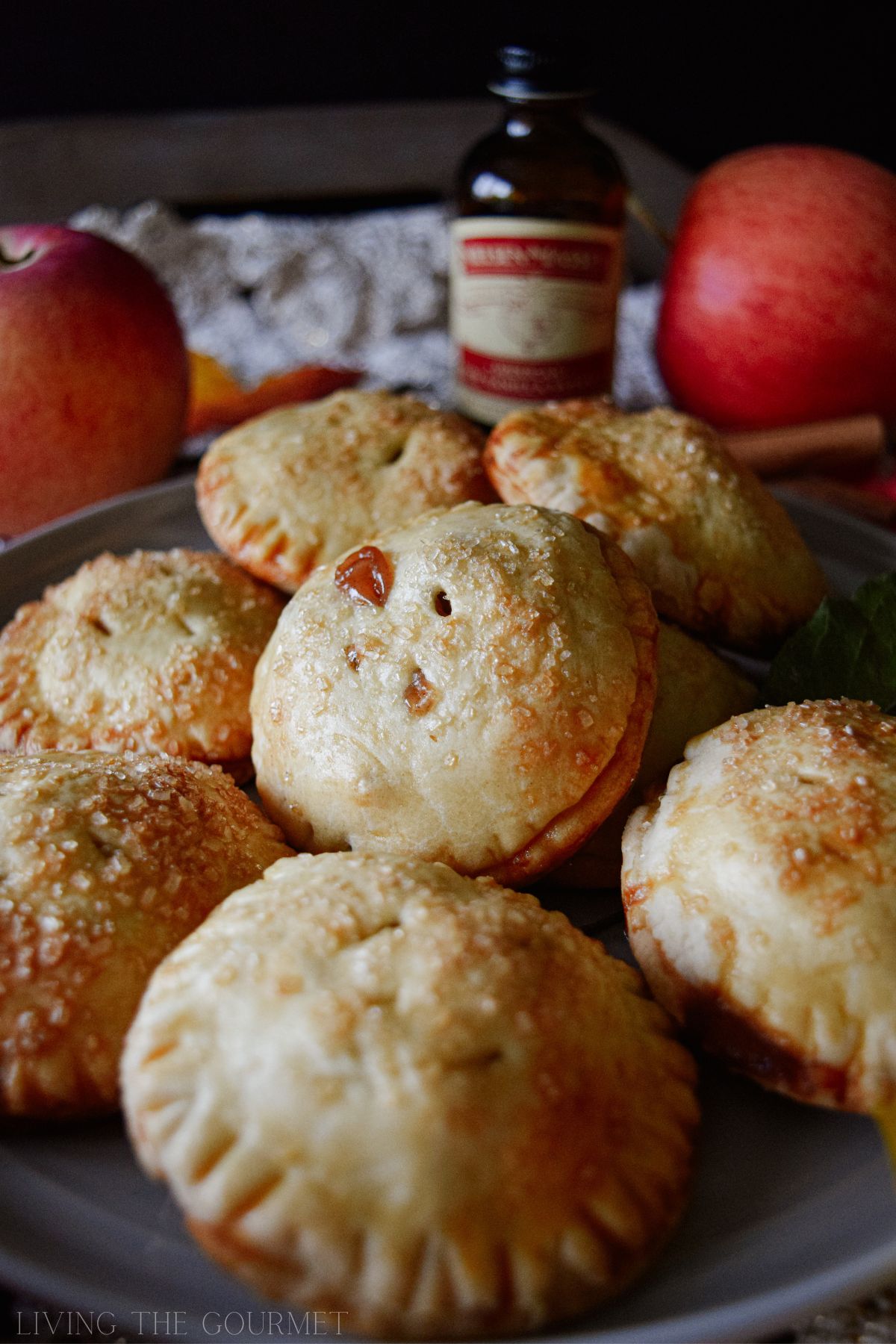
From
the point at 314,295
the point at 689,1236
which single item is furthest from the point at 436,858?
the point at 314,295

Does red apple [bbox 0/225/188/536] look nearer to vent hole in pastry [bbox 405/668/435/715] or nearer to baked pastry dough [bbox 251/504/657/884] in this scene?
baked pastry dough [bbox 251/504/657/884]

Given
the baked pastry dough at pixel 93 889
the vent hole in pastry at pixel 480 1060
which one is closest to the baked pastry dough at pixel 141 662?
the baked pastry dough at pixel 93 889

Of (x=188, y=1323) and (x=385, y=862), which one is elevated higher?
(x=385, y=862)

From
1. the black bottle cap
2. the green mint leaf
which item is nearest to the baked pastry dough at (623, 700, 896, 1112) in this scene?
the green mint leaf

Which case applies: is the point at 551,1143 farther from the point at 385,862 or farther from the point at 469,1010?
the point at 385,862

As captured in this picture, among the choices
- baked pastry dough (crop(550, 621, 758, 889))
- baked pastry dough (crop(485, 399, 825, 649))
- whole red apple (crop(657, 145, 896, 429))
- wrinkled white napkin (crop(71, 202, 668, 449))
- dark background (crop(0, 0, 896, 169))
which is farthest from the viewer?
dark background (crop(0, 0, 896, 169))

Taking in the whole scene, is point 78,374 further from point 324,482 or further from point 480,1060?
point 480,1060

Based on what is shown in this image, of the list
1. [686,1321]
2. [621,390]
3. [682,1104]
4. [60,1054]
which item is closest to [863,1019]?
[682,1104]

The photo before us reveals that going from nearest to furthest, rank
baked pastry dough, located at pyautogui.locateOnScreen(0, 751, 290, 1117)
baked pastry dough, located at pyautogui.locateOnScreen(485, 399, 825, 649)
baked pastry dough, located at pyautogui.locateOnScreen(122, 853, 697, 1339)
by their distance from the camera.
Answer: baked pastry dough, located at pyautogui.locateOnScreen(122, 853, 697, 1339) < baked pastry dough, located at pyautogui.locateOnScreen(0, 751, 290, 1117) < baked pastry dough, located at pyautogui.locateOnScreen(485, 399, 825, 649)
